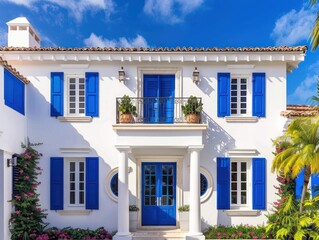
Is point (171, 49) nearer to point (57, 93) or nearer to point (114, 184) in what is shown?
point (57, 93)

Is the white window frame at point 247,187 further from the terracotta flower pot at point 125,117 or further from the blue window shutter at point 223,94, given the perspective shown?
the terracotta flower pot at point 125,117

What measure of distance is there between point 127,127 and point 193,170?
2880 millimetres

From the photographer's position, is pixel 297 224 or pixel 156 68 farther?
pixel 156 68

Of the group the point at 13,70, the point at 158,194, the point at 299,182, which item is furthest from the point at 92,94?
the point at 299,182

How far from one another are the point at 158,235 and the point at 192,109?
4906 millimetres

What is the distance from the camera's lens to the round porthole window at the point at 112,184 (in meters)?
13.1

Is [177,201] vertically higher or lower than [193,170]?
→ lower

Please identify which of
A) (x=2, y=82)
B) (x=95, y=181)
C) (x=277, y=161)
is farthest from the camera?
(x=95, y=181)

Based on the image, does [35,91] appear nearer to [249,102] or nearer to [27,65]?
[27,65]

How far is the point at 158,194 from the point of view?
1371cm

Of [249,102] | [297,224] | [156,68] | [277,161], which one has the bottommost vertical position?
[297,224]

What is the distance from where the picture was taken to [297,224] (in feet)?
36.8

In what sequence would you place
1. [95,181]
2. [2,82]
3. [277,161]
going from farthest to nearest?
[95,181] < [277,161] < [2,82]

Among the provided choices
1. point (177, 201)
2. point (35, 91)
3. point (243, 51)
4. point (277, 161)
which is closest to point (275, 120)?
point (277, 161)
